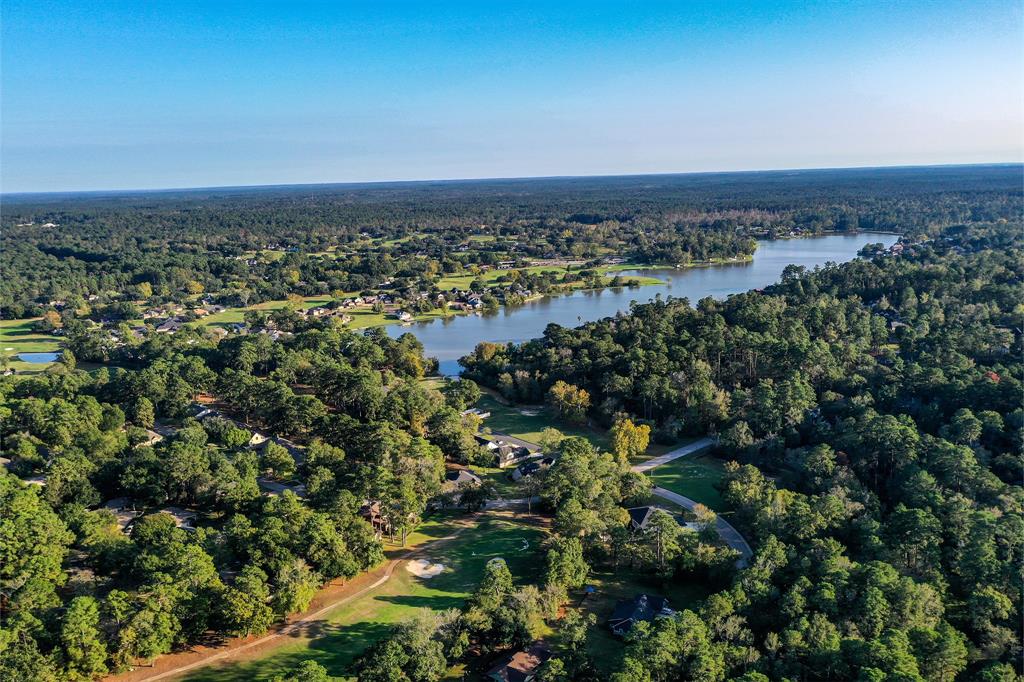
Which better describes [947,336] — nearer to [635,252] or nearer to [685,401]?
[685,401]

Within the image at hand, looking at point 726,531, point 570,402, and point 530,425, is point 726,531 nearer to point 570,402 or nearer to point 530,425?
point 570,402

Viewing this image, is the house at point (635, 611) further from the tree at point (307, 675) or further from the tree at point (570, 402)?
the tree at point (570, 402)

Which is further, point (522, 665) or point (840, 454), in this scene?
point (840, 454)

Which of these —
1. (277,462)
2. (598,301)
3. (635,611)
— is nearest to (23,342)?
(277,462)

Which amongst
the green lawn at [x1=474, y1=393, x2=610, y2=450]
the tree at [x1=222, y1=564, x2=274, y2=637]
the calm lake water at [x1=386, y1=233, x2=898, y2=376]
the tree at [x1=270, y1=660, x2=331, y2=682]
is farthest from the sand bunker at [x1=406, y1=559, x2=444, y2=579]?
the calm lake water at [x1=386, y1=233, x2=898, y2=376]

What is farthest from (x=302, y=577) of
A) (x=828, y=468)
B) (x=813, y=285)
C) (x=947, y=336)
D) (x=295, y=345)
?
(x=813, y=285)

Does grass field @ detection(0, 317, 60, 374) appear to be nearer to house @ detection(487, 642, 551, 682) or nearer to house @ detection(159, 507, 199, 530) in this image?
house @ detection(159, 507, 199, 530)
